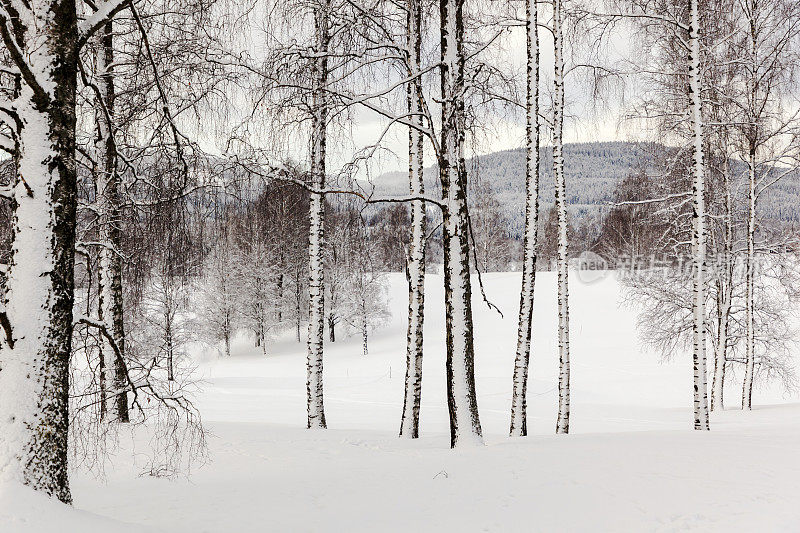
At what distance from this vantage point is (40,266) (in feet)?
11.1

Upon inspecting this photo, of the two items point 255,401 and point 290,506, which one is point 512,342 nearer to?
point 255,401

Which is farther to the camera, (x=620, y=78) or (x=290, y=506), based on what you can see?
(x=620, y=78)

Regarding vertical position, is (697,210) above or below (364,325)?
above

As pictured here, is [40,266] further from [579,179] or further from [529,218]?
[579,179]

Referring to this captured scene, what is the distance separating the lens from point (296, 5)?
9102 mm

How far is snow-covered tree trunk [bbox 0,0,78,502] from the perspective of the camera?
10.8 ft

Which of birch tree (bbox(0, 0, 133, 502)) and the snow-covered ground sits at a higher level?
birch tree (bbox(0, 0, 133, 502))

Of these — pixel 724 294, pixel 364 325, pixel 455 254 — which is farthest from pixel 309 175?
pixel 364 325

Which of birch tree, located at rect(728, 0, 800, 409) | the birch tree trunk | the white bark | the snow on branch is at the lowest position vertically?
the birch tree trunk

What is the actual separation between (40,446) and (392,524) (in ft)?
10.0

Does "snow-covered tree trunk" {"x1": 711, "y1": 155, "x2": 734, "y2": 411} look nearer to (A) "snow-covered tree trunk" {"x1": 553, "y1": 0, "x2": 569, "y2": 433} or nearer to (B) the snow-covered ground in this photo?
(B) the snow-covered ground

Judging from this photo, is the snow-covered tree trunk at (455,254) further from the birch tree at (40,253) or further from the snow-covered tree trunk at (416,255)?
the birch tree at (40,253)

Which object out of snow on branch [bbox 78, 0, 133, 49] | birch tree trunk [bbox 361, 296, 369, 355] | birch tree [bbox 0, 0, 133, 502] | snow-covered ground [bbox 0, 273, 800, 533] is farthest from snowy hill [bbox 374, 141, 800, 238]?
birch tree trunk [bbox 361, 296, 369, 355]

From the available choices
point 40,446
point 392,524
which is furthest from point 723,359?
point 40,446
